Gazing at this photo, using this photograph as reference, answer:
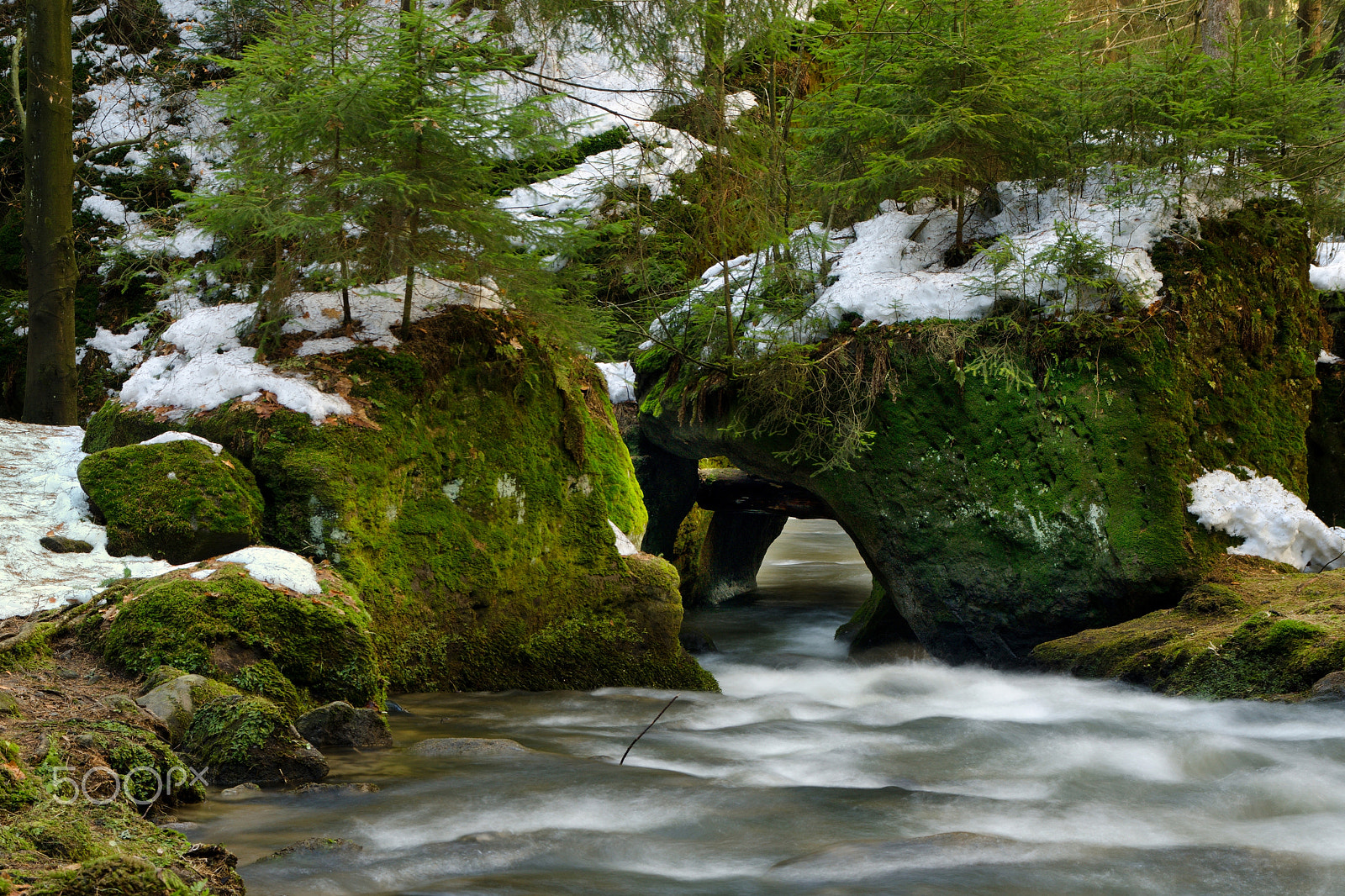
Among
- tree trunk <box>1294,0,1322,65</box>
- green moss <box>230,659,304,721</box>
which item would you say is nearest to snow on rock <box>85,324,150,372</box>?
green moss <box>230,659,304,721</box>

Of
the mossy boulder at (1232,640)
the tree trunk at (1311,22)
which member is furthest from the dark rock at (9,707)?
the tree trunk at (1311,22)

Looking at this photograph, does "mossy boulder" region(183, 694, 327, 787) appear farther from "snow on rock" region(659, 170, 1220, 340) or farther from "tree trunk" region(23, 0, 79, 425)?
"tree trunk" region(23, 0, 79, 425)

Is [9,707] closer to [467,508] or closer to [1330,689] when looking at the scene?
[467,508]

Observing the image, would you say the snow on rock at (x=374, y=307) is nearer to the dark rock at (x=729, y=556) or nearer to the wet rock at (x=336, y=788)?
the wet rock at (x=336, y=788)

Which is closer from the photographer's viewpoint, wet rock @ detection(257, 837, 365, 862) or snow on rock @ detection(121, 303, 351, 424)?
wet rock @ detection(257, 837, 365, 862)

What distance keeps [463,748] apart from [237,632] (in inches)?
54.1

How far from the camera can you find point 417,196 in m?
6.99

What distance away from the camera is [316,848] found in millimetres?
3516

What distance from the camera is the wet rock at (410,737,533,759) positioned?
5.06m

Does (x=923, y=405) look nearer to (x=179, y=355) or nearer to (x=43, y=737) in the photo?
(x=179, y=355)

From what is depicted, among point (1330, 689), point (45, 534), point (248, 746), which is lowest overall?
point (248, 746)

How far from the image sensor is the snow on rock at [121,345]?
521 inches

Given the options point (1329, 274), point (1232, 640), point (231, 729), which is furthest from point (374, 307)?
point (1329, 274)

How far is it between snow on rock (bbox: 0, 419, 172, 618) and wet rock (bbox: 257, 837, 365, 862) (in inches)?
105
